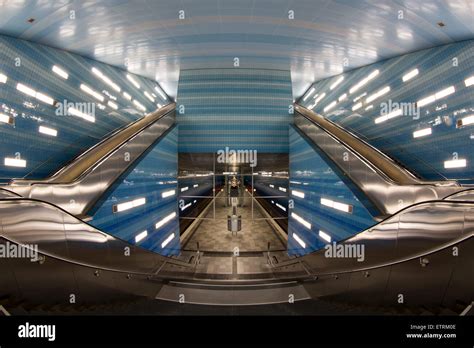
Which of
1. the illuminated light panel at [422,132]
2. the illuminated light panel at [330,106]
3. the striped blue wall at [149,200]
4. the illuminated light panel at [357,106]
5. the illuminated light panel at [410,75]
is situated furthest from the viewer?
the illuminated light panel at [330,106]

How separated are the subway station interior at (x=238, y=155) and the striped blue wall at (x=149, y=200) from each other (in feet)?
0.28

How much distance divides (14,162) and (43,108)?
244cm

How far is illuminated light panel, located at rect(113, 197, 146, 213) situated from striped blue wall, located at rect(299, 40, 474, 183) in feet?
37.1

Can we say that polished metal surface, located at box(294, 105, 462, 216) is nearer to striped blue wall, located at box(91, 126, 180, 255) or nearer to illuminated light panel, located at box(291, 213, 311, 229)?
illuminated light panel, located at box(291, 213, 311, 229)

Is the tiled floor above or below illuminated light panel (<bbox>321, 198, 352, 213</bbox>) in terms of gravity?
below

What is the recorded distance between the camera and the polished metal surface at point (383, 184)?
5.29 m

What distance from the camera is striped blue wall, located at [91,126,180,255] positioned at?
21.6 ft

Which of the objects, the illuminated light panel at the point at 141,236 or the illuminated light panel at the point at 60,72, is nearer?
the illuminated light panel at the point at 141,236

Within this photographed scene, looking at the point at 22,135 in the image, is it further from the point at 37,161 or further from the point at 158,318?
the point at 158,318

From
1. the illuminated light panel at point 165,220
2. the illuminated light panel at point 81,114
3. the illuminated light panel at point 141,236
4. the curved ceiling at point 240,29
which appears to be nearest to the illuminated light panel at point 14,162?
the illuminated light panel at point 81,114

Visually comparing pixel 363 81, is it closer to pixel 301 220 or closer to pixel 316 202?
pixel 316 202

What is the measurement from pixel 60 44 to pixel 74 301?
10.4 m

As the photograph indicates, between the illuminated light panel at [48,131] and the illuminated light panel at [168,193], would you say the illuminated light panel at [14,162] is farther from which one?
the illuminated light panel at [168,193]

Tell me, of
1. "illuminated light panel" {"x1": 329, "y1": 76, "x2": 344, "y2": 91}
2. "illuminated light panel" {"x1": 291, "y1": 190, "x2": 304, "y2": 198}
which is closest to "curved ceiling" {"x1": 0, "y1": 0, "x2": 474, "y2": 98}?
"illuminated light panel" {"x1": 329, "y1": 76, "x2": 344, "y2": 91}
